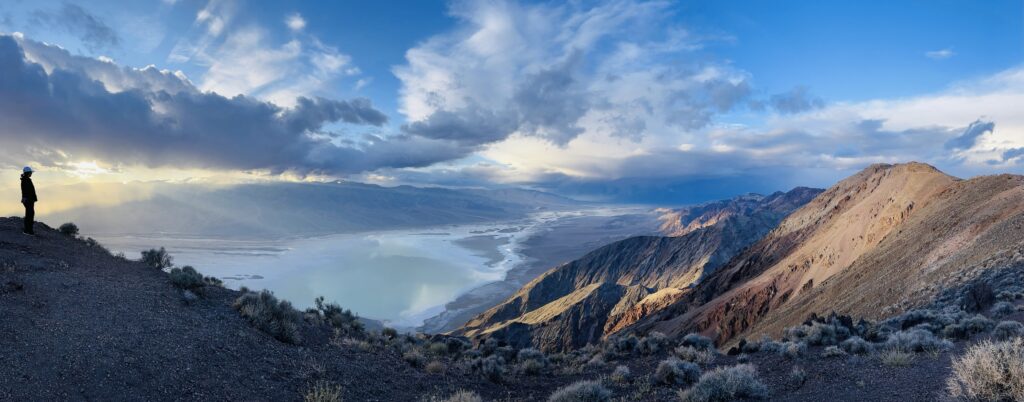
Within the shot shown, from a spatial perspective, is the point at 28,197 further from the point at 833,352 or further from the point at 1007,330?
the point at 1007,330

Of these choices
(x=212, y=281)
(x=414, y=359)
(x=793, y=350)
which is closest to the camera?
(x=793, y=350)

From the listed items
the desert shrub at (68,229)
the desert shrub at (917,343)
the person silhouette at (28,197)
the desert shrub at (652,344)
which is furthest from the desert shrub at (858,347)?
the desert shrub at (68,229)

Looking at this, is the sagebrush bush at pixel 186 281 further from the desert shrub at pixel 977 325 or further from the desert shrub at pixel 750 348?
the desert shrub at pixel 977 325

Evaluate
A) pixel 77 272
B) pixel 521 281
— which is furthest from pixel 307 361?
pixel 521 281

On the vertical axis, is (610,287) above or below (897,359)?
below

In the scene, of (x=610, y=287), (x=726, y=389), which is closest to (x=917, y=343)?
(x=726, y=389)

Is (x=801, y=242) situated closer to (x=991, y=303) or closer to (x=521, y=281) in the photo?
(x=991, y=303)

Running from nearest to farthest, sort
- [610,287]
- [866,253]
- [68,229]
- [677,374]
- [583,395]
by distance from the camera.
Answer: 1. [583,395]
2. [677,374]
3. [68,229]
4. [866,253]
5. [610,287]
